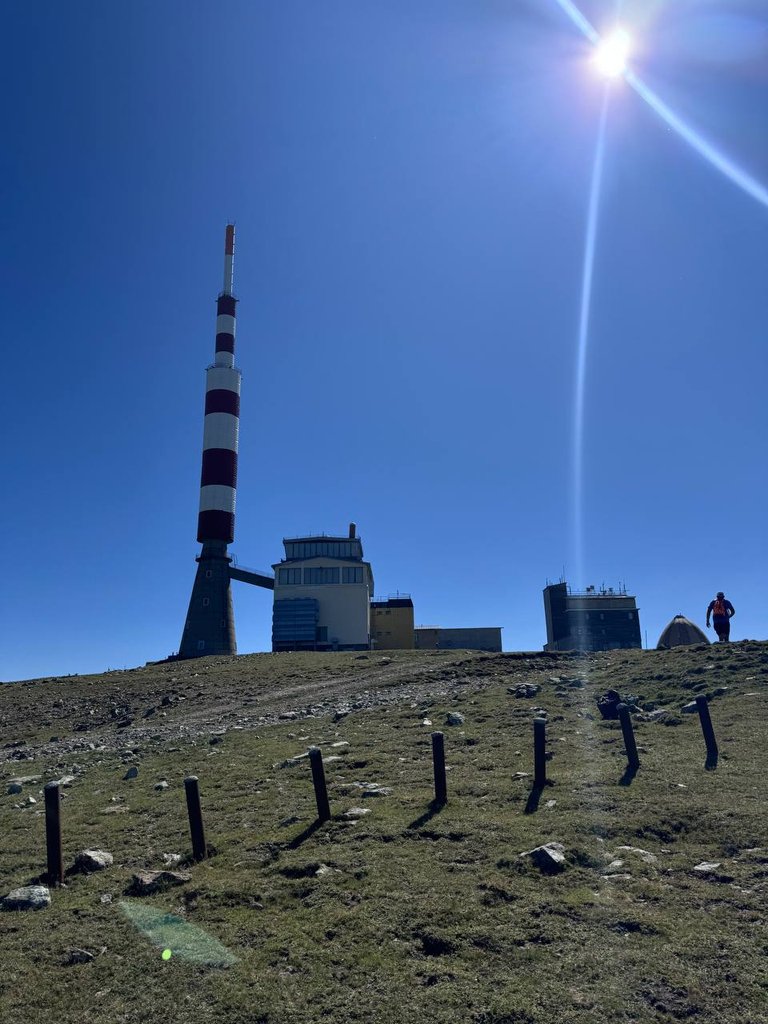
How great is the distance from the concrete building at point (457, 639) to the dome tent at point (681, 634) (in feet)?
144

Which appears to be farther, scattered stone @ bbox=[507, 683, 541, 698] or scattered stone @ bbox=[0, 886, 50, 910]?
scattered stone @ bbox=[507, 683, 541, 698]

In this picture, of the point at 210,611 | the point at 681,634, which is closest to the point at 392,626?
the point at 210,611

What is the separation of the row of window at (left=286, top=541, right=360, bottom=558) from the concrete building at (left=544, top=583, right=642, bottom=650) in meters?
26.3

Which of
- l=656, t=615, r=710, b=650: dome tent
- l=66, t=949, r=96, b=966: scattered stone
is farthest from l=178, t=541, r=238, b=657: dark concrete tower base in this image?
l=66, t=949, r=96, b=966: scattered stone

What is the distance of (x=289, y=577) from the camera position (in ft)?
218

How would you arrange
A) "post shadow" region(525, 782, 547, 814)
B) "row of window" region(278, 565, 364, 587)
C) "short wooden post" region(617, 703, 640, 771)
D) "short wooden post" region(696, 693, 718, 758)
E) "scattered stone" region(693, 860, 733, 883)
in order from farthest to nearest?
"row of window" region(278, 565, 364, 587), "short wooden post" region(696, 693, 718, 758), "short wooden post" region(617, 703, 640, 771), "post shadow" region(525, 782, 547, 814), "scattered stone" region(693, 860, 733, 883)

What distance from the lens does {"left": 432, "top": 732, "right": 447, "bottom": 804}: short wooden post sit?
10961mm

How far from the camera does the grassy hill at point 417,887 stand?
6.01 metres

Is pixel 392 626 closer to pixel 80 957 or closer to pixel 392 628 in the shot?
pixel 392 628

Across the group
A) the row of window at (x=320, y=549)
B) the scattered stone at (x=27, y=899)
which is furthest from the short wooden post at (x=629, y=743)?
the row of window at (x=320, y=549)

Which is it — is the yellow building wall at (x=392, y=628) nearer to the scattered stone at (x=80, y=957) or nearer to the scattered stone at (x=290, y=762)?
the scattered stone at (x=290, y=762)

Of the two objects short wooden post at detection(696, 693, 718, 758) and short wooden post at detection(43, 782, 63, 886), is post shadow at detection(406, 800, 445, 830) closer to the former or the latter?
short wooden post at detection(43, 782, 63, 886)

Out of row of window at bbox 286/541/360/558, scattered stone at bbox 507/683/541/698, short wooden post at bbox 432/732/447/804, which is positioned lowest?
short wooden post at bbox 432/732/447/804

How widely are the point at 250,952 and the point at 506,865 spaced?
315 cm
